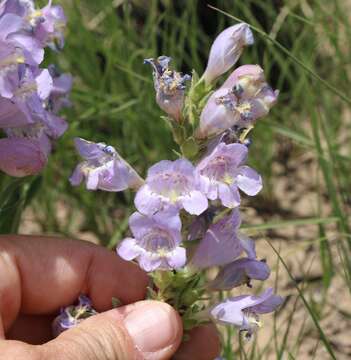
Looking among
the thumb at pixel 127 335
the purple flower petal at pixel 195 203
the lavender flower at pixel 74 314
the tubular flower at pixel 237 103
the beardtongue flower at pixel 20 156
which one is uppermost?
the tubular flower at pixel 237 103

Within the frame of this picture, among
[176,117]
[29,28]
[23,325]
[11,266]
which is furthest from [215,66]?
[23,325]

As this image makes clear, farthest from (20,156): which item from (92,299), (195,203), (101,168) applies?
(195,203)

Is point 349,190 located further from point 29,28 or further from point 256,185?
point 29,28

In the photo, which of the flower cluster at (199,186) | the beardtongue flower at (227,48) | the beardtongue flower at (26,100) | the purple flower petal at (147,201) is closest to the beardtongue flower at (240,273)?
the flower cluster at (199,186)

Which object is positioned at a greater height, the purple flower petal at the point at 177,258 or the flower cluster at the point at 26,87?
the flower cluster at the point at 26,87

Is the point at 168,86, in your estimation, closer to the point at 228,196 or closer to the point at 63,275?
the point at 228,196

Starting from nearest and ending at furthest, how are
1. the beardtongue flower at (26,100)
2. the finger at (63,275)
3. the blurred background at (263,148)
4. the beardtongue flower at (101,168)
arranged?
the beardtongue flower at (101,168)
the beardtongue flower at (26,100)
the finger at (63,275)
the blurred background at (263,148)

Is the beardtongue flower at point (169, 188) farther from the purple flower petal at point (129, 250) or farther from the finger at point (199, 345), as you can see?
the finger at point (199, 345)

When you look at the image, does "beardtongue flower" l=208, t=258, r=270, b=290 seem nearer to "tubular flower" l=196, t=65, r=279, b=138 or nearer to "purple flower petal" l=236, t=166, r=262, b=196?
"purple flower petal" l=236, t=166, r=262, b=196
